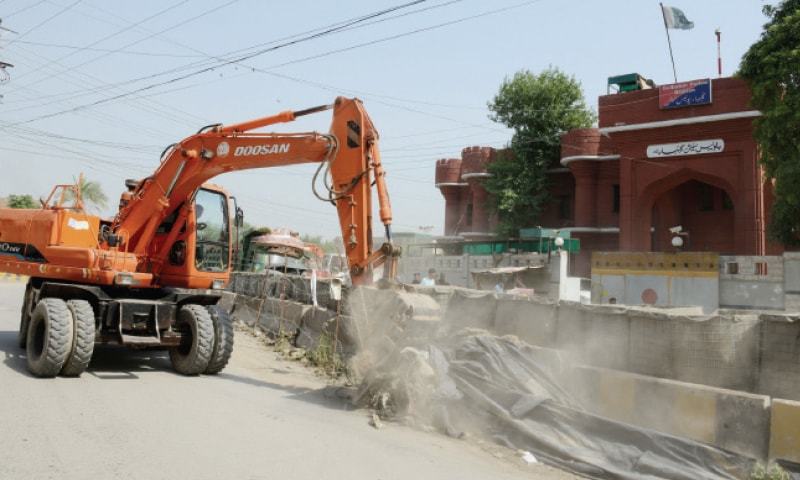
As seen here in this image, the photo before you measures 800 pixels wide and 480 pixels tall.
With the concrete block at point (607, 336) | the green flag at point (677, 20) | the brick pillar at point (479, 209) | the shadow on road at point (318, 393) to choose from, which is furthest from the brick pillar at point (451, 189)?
the concrete block at point (607, 336)

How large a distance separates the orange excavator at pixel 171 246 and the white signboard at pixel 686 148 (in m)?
21.4

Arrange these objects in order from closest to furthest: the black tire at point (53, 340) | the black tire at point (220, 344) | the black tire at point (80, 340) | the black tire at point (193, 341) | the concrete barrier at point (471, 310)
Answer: the black tire at point (53, 340), the black tire at point (80, 340), the concrete barrier at point (471, 310), the black tire at point (193, 341), the black tire at point (220, 344)

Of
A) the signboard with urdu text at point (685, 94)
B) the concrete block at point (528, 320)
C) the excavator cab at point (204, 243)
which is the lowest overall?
the concrete block at point (528, 320)

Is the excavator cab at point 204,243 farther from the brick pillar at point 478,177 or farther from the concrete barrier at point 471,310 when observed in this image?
the brick pillar at point 478,177

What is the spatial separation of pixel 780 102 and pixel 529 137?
56.4 ft

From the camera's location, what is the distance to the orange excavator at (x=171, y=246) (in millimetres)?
8156

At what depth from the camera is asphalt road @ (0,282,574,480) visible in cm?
493

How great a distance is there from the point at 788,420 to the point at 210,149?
8.16 meters

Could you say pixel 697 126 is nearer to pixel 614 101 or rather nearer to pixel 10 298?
pixel 614 101

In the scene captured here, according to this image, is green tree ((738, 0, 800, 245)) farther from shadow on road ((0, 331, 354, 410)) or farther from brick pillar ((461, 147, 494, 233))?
brick pillar ((461, 147, 494, 233))

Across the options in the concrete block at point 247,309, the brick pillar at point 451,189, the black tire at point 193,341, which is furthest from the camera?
the brick pillar at point 451,189

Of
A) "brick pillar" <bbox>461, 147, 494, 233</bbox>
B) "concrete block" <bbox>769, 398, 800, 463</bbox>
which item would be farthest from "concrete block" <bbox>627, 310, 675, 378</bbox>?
"brick pillar" <bbox>461, 147, 494, 233</bbox>

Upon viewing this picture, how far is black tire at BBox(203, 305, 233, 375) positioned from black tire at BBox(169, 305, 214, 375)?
101 millimetres

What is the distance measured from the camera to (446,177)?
138 ft
